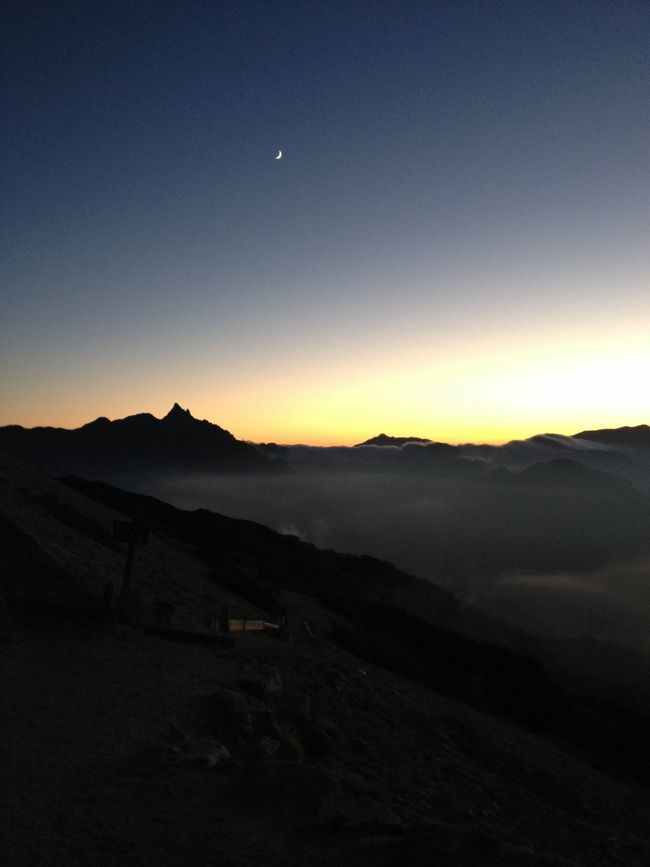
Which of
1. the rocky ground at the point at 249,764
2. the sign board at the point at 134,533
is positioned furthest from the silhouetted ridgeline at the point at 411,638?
the sign board at the point at 134,533

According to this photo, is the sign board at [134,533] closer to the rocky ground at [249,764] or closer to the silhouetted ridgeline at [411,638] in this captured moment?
the rocky ground at [249,764]

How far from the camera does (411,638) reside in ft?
140

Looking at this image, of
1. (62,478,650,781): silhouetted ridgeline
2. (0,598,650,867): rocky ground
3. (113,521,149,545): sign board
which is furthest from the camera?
(62,478,650,781): silhouetted ridgeline

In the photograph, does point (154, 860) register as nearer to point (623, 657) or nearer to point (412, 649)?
point (412, 649)

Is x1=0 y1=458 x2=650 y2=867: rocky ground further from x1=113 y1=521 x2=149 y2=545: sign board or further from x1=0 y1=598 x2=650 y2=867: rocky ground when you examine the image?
x1=113 y1=521 x2=149 y2=545: sign board

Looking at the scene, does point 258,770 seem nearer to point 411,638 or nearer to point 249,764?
point 249,764

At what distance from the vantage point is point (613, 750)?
28.9 m

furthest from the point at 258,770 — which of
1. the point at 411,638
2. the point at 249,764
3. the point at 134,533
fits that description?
the point at 411,638

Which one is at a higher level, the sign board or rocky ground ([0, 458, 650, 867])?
the sign board


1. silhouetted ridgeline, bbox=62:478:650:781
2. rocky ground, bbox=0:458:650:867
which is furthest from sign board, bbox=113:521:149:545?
silhouetted ridgeline, bbox=62:478:650:781

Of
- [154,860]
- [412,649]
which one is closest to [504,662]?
[412,649]

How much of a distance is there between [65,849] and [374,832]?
3.14 m

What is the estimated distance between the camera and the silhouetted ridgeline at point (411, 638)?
29062mm

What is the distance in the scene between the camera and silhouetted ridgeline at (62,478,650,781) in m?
Answer: 29.1
